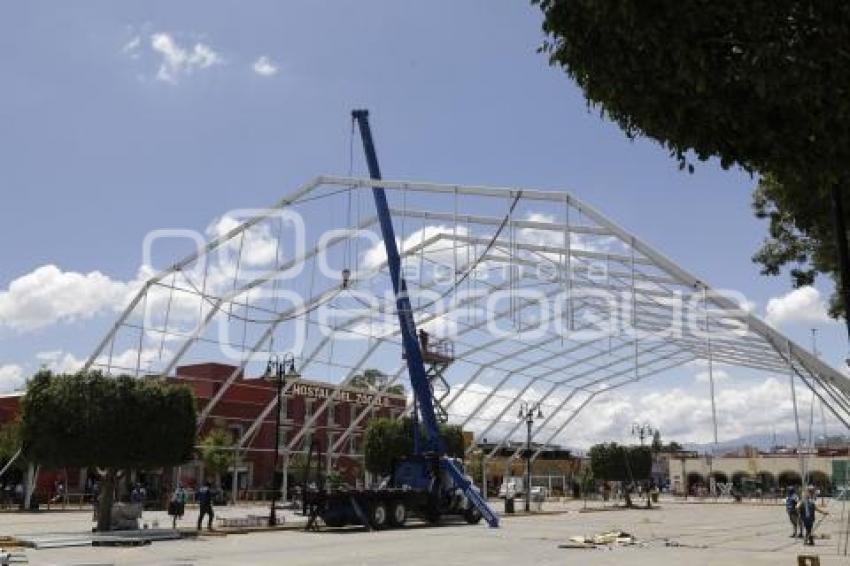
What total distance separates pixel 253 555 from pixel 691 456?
3442 inches

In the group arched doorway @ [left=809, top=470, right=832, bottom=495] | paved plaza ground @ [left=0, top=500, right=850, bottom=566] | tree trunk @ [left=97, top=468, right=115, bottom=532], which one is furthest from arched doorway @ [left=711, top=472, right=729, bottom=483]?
tree trunk @ [left=97, top=468, right=115, bottom=532]

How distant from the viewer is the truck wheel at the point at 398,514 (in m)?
30.6

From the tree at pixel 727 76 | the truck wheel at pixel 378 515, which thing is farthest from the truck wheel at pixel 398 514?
the tree at pixel 727 76

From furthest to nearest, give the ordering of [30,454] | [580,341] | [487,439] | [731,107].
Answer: [487,439], [580,341], [30,454], [731,107]

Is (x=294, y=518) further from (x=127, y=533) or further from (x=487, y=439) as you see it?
(x=487, y=439)

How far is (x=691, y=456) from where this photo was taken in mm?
98625

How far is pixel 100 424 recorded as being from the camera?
25.9m

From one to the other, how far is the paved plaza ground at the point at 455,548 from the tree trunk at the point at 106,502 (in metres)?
2.21

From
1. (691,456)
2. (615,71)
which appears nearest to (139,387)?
(615,71)

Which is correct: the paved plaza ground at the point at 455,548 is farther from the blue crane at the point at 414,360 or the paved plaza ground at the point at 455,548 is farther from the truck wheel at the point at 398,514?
the blue crane at the point at 414,360

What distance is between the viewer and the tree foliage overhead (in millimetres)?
25781

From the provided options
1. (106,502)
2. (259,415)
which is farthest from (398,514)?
(259,415)

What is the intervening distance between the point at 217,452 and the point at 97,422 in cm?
2585

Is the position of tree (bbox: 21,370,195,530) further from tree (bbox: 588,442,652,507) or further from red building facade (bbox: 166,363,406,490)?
tree (bbox: 588,442,652,507)
